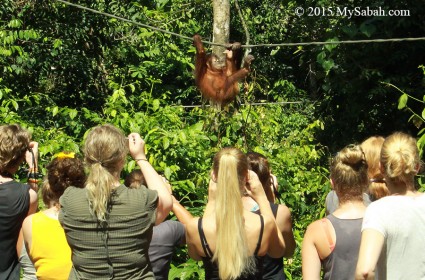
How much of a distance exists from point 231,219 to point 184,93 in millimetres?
8796

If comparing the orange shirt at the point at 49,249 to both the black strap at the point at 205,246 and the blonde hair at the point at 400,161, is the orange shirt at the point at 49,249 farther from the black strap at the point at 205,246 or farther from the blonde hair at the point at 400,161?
the blonde hair at the point at 400,161


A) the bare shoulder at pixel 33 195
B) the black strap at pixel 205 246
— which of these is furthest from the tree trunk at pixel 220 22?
the black strap at pixel 205 246

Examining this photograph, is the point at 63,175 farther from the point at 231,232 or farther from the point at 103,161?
the point at 231,232

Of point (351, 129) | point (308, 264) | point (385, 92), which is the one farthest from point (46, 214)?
point (351, 129)

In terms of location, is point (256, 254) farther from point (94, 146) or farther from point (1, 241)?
point (1, 241)

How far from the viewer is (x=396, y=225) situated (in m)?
2.23

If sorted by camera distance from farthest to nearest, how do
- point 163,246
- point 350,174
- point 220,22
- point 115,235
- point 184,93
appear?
point 184,93
point 220,22
point 163,246
point 350,174
point 115,235

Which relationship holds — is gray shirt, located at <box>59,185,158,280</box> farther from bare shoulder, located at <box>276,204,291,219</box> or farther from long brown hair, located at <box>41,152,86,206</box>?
bare shoulder, located at <box>276,204,291,219</box>

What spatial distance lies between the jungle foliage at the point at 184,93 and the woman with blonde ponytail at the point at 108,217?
1417 mm

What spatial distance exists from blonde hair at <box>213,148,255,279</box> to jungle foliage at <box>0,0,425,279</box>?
49.3 inches

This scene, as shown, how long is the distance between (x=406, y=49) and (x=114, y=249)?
5.41 meters

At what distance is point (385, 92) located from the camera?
7.19 m

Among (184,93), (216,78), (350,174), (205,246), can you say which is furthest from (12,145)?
(184,93)

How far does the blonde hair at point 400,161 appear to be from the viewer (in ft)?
7.63
